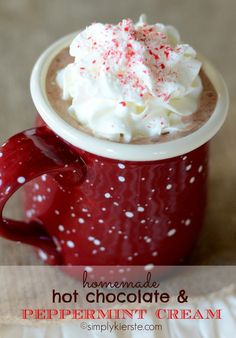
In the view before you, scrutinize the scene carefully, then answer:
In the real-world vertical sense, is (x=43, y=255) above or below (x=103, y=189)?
below

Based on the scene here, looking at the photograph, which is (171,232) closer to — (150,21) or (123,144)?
(123,144)

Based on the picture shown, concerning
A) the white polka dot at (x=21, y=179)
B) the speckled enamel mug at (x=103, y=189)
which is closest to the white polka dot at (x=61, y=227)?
the speckled enamel mug at (x=103, y=189)

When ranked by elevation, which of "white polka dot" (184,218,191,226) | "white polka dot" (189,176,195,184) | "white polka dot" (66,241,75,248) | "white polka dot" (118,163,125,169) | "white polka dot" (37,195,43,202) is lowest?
"white polka dot" (66,241,75,248)

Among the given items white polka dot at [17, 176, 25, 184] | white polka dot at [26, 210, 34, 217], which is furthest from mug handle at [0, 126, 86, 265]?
white polka dot at [26, 210, 34, 217]

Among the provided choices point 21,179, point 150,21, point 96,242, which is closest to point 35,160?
point 21,179

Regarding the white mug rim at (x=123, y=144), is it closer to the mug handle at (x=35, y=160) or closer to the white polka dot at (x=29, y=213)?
the mug handle at (x=35, y=160)

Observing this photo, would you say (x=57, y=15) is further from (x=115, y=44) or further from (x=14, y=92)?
(x=115, y=44)

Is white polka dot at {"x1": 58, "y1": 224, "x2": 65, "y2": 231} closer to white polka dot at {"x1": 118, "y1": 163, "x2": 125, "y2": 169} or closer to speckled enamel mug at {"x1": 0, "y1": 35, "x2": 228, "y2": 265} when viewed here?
speckled enamel mug at {"x1": 0, "y1": 35, "x2": 228, "y2": 265}
